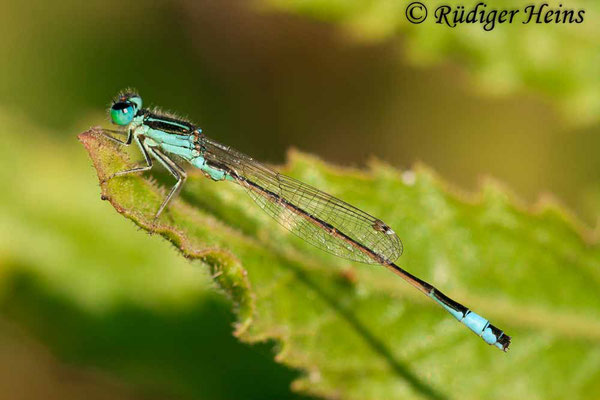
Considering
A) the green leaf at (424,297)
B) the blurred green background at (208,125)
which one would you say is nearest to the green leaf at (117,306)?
A: the blurred green background at (208,125)

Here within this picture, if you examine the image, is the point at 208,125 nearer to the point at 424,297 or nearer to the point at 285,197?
the point at 285,197

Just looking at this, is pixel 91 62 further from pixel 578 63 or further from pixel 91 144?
pixel 578 63

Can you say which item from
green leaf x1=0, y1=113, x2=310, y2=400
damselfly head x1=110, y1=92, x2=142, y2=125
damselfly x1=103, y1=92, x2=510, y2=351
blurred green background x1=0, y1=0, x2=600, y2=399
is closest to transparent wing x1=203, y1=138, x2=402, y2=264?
damselfly x1=103, y1=92, x2=510, y2=351

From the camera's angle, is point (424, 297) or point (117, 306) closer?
point (424, 297)

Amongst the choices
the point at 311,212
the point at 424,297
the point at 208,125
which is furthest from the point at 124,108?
the point at 424,297

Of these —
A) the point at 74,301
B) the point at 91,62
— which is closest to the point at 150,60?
the point at 91,62

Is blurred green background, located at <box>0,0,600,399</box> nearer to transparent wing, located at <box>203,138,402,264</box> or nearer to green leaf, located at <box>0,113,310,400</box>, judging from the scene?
green leaf, located at <box>0,113,310,400</box>

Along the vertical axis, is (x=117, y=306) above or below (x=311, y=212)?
below

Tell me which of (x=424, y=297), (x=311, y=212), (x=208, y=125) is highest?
(x=208, y=125)
